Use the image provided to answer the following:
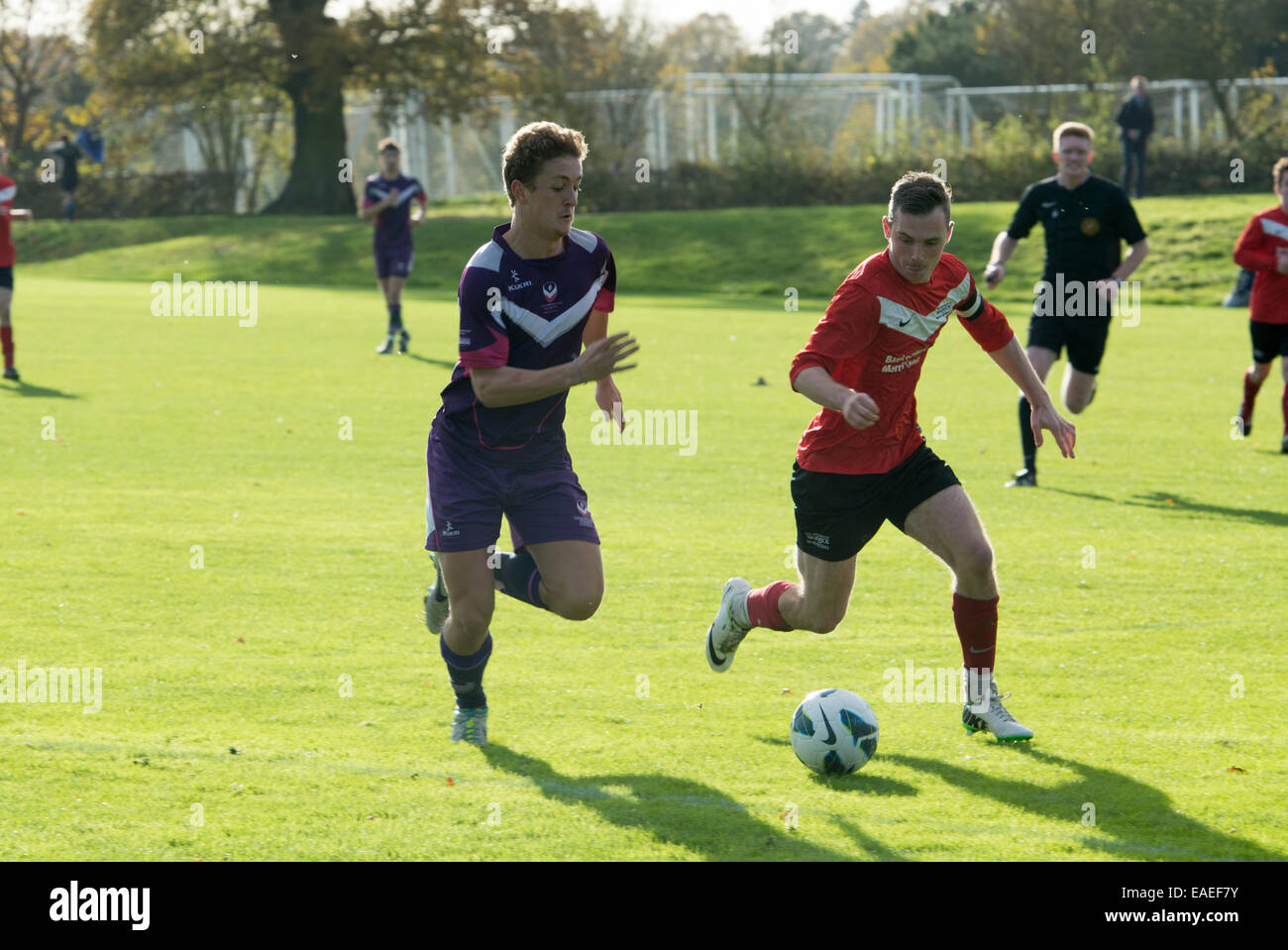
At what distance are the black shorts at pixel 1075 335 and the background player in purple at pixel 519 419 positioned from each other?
6219mm

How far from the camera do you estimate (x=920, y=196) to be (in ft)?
17.6

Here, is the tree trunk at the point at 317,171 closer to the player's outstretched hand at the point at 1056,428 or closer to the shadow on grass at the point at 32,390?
the shadow on grass at the point at 32,390

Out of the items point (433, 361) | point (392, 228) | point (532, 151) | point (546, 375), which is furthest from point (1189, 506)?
point (392, 228)

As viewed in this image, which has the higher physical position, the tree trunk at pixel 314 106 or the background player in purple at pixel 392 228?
the tree trunk at pixel 314 106

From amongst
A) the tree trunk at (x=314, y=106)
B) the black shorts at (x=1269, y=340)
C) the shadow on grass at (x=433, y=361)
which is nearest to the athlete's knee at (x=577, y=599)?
the black shorts at (x=1269, y=340)

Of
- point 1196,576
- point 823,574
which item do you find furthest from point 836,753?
point 1196,576

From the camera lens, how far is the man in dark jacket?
108 feet

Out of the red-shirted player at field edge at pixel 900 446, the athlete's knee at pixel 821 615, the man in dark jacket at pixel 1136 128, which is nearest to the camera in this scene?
the red-shirted player at field edge at pixel 900 446

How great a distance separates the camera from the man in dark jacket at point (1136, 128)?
32.9m

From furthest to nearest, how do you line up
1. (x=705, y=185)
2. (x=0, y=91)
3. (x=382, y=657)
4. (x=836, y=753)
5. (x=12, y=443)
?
(x=0, y=91) → (x=705, y=185) → (x=12, y=443) → (x=382, y=657) → (x=836, y=753)

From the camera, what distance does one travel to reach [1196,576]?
28.1 feet

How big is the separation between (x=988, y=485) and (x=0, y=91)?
53460mm

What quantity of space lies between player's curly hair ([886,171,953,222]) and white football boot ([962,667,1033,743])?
1820mm
